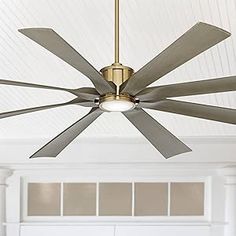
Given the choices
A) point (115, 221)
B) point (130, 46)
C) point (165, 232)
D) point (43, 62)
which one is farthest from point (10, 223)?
point (130, 46)

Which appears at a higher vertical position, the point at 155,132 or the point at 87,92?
the point at 87,92

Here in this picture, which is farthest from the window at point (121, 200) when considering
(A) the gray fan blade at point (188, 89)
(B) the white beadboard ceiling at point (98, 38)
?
(A) the gray fan blade at point (188, 89)

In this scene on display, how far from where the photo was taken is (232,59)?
8.41 ft

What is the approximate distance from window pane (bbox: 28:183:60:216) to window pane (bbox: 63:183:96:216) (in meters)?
0.09

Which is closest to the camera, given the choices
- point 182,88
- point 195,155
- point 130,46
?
point 182,88

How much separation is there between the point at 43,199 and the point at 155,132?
3.14m

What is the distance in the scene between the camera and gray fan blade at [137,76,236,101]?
1637 mm

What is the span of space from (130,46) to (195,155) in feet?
7.91

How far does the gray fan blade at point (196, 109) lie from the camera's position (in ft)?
5.99

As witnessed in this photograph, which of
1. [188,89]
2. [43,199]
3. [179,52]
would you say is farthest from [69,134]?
[43,199]

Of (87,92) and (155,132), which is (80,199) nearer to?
(155,132)

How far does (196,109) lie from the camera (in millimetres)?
1871

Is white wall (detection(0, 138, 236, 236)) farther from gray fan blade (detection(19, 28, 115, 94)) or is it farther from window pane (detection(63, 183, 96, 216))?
gray fan blade (detection(19, 28, 115, 94))

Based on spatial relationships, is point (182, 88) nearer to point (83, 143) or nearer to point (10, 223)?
point (83, 143)
